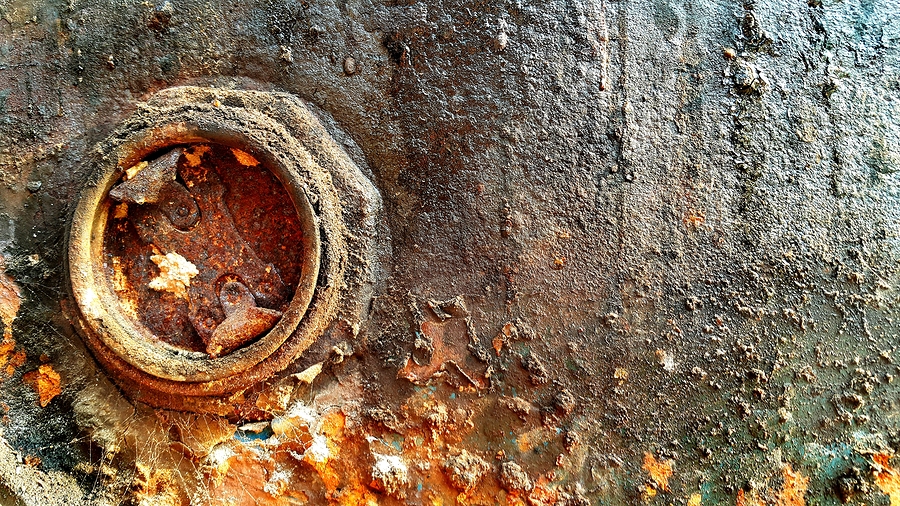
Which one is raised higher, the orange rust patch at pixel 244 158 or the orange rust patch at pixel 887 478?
the orange rust patch at pixel 244 158

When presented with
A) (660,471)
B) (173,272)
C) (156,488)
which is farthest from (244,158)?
(660,471)

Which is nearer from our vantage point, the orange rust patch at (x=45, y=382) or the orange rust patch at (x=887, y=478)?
the orange rust patch at (x=887, y=478)

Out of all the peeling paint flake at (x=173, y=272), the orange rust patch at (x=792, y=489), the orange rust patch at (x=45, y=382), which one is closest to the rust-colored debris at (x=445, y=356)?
the peeling paint flake at (x=173, y=272)

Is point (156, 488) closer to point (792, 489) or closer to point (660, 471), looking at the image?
point (660, 471)

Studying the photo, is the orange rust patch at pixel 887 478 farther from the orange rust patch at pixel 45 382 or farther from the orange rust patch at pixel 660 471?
the orange rust patch at pixel 45 382

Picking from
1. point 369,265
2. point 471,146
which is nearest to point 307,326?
point 369,265

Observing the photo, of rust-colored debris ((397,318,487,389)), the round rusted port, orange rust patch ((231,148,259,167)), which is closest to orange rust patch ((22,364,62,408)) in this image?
the round rusted port
